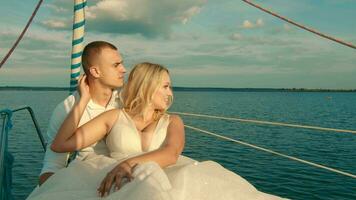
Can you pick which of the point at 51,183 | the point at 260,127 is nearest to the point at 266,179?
the point at 51,183

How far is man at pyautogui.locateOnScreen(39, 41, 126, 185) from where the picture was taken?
342 centimetres

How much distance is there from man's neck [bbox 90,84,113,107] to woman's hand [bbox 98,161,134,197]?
53.6 inches

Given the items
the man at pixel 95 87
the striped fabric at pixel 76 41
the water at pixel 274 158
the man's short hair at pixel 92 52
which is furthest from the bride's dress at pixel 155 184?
the water at pixel 274 158

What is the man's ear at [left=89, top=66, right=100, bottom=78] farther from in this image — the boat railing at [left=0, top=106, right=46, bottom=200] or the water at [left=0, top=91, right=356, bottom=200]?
the water at [left=0, top=91, right=356, bottom=200]

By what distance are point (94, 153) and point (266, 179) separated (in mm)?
14019

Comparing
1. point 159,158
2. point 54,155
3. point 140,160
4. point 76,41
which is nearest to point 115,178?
point 140,160

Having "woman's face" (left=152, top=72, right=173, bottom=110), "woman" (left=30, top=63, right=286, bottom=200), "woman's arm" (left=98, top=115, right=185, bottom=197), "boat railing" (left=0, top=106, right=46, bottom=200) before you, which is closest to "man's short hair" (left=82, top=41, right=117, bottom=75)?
"woman" (left=30, top=63, right=286, bottom=200)

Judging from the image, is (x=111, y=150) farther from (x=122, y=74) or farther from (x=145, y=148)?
(x=122, y=74)

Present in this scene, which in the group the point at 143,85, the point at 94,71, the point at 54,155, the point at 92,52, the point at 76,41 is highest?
the point at 76,41

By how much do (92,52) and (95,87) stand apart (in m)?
0.34

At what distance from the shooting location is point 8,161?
3.95 metres

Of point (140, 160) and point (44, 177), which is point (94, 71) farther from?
point (140, 160)

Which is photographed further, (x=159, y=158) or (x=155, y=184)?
(x=159, y=158)

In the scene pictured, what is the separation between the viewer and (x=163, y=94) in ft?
10.4
